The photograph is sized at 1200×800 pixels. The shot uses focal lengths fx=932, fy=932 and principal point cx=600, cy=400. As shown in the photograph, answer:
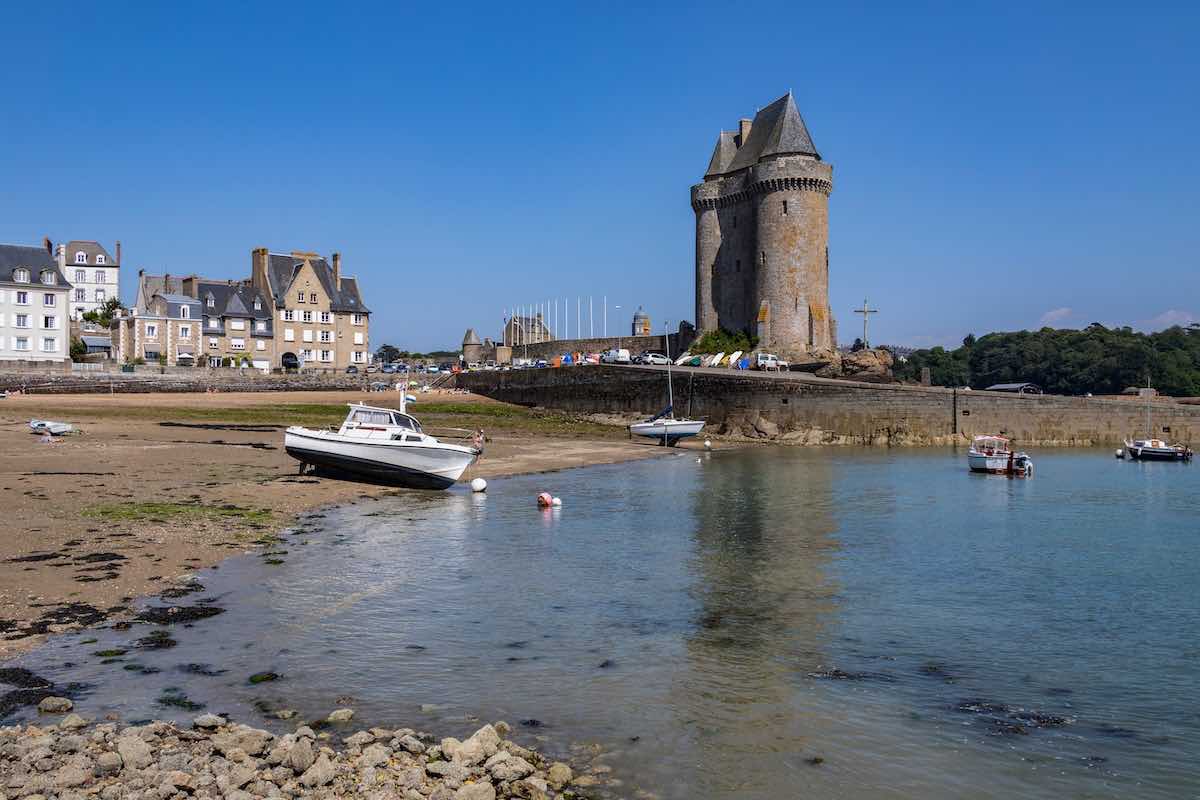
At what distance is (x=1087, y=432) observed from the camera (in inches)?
1946

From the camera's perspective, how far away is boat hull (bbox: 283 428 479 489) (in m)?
21.7

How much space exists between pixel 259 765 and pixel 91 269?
105 m

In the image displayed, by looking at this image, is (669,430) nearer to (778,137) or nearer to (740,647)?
(778,137)

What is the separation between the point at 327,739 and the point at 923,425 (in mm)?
44231

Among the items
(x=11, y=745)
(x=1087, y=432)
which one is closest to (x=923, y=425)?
(x=1087, y=432)

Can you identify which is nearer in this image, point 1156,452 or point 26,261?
point 1156,452

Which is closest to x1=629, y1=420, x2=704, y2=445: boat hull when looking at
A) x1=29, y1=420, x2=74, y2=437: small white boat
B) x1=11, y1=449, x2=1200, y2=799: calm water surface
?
x1=11, y1=449, x2=1200, y2=799: calm water surface

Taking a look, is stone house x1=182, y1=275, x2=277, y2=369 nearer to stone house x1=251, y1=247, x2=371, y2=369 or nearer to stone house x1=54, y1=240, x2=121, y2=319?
stone house x1=251, y1=247, x2=371, y2=369

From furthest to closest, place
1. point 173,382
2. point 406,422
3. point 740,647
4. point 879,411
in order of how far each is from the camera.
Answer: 1. point 173,382
2. point 879,411
3. point 406,422
4. point 740,647

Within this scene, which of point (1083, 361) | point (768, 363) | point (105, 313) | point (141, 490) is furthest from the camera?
point (1083, 361)

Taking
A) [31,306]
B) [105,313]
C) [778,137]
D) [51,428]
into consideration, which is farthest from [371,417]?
[105,313]

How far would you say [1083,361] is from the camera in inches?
3718

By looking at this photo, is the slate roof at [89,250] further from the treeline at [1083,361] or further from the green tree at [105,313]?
the treeline at [1083,361]

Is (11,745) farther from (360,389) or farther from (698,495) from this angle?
(360,389)
